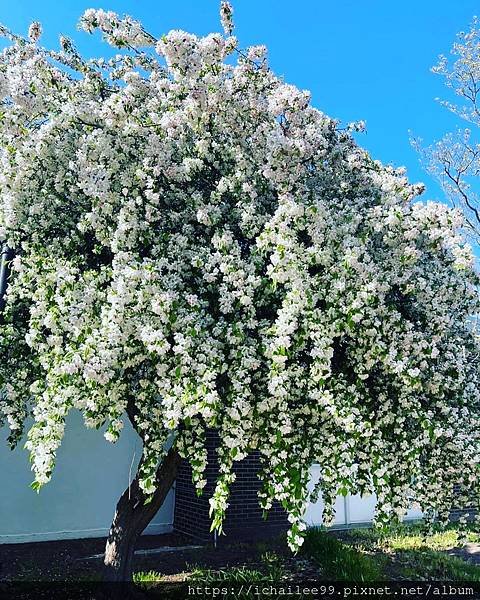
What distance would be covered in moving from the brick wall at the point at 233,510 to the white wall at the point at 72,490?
1.43 ft

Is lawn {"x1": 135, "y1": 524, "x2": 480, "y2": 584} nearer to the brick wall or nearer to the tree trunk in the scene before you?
the tree trunk

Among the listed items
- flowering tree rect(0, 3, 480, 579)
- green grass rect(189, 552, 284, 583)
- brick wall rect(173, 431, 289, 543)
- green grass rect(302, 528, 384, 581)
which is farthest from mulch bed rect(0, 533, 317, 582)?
flowering tree rect(0, 3, 480, 579)

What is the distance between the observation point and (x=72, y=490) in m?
8.99

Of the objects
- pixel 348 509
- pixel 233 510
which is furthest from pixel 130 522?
pixel 348 509

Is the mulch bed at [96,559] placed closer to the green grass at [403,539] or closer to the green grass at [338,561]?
the green grass at [338,561]

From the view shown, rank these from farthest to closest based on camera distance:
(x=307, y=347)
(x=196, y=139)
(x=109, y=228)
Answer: (x=196, y=139) → (x=109, y=228) → (x=307, y=347)

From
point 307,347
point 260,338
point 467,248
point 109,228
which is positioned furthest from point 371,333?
point 109,228

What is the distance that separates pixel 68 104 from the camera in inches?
233

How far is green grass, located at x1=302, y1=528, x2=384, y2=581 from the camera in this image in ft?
21.9

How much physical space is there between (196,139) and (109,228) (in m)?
1.36

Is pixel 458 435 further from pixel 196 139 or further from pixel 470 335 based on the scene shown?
pixel 196 139

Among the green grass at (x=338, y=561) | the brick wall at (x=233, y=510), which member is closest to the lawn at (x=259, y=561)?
the green grass at (x=338, y=561)

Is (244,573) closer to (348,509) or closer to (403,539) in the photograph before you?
(403,539)

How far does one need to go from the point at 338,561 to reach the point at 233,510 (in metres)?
2.75
